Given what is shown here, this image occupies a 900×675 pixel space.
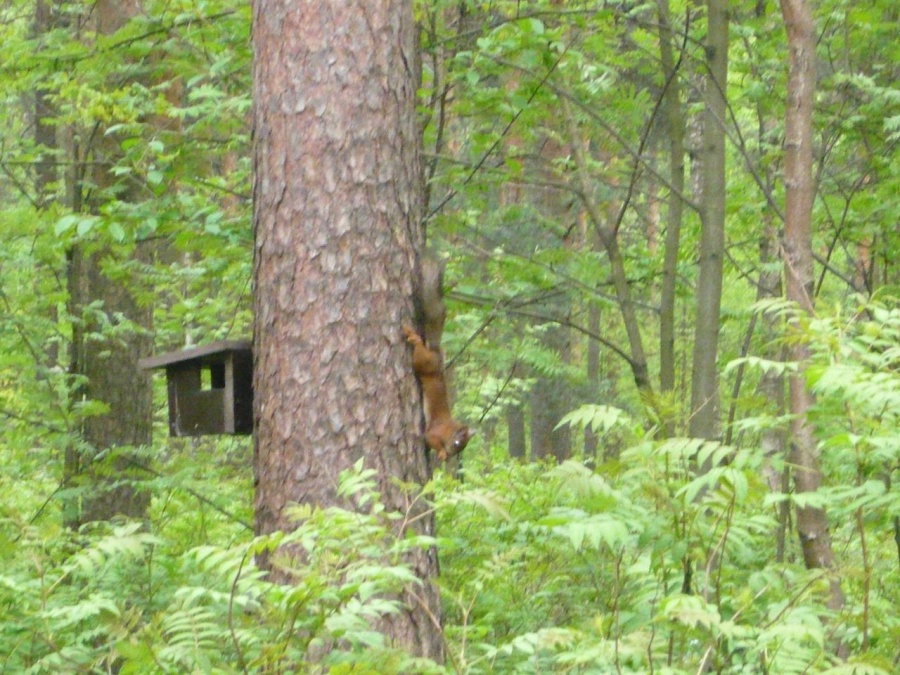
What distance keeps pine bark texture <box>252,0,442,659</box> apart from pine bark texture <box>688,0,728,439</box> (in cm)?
220

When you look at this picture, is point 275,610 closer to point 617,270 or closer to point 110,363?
point 617,270

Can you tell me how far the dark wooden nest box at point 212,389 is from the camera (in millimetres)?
4145

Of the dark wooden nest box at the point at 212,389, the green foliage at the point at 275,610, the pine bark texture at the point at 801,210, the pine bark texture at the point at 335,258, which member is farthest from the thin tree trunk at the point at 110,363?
the green foliage at the point at 275,610

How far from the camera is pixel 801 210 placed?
4141mm

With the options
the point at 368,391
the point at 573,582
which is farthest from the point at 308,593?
the point at 573,582

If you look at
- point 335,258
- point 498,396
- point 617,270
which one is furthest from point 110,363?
point 335,258

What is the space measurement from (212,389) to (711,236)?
274 centimetres

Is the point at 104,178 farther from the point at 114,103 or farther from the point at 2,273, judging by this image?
the point at 114,103

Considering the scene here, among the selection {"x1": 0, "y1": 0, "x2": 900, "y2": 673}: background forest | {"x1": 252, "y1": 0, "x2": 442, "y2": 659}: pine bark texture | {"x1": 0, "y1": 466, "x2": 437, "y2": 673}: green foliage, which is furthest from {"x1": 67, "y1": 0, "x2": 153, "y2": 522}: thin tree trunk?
{"x1": 0, "y1": 466, "x2": 437, "y2": 673}: green foliage

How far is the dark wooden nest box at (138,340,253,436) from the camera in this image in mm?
4145

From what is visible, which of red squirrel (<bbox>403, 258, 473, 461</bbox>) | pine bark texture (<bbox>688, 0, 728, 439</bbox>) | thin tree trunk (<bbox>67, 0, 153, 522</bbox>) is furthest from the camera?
thin tree trunk (<bbox>67, 0, 153, 522</bbox>)

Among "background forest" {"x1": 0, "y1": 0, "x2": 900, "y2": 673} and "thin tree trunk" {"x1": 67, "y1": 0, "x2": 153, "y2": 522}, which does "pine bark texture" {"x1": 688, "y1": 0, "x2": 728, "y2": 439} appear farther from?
"thin tree trunk" {"x1": 67, "y1": 0, "x2": 153, "y2": 522}

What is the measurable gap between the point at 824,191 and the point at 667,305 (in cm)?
221

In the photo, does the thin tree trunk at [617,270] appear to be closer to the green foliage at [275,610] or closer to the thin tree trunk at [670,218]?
the thin tree trunk at [670,218]
